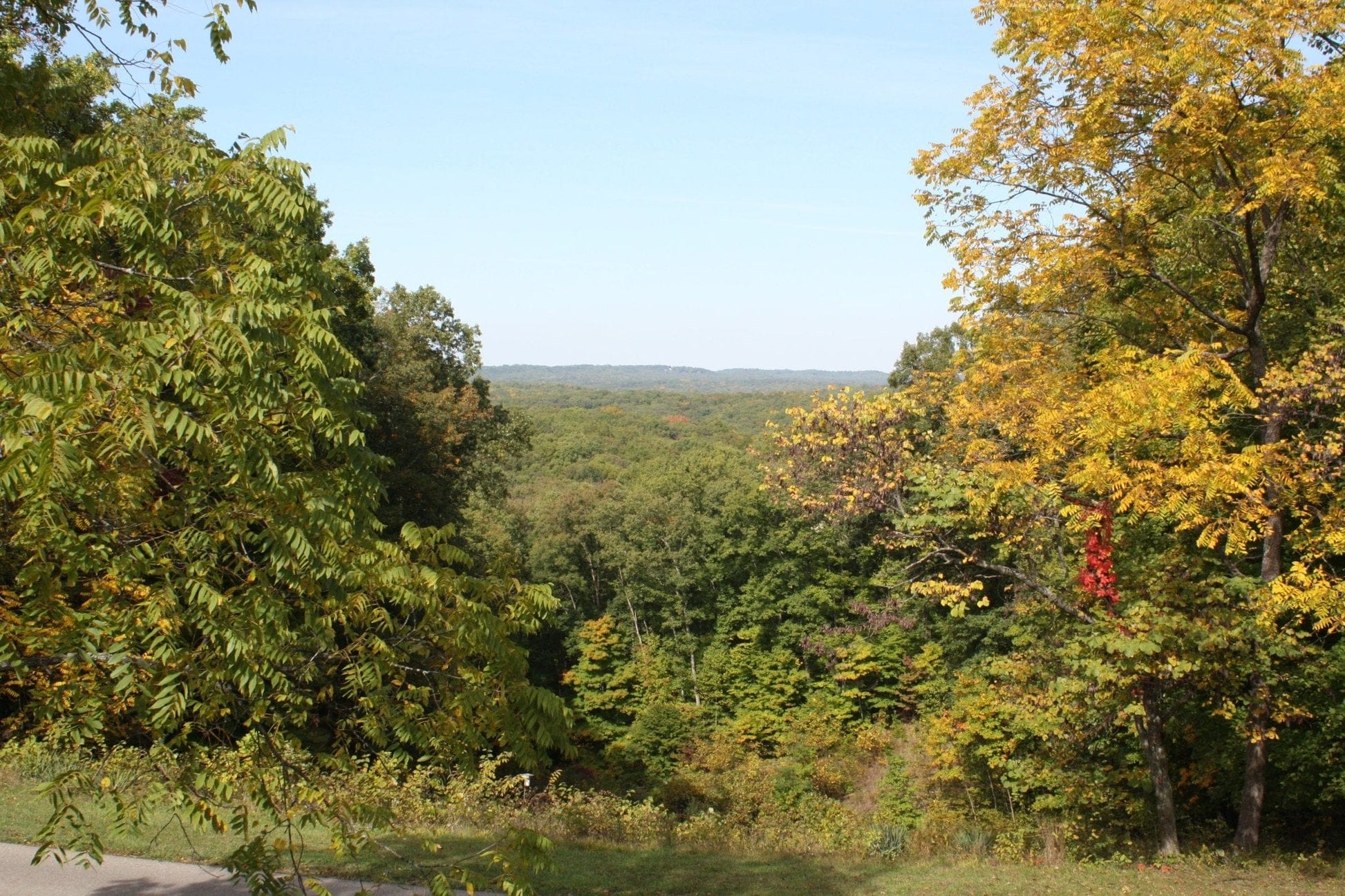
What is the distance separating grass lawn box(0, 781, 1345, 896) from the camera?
9.20m

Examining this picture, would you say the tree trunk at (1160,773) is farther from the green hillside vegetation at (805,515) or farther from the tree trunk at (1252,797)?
the tree trunk at (1252,797)

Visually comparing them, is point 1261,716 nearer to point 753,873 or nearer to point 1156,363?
point 1156,363

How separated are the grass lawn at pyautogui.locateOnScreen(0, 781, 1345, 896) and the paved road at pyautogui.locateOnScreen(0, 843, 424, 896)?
219mm

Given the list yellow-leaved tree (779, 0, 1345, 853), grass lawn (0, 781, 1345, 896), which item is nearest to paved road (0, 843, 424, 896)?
grass lawn (0, 781, 1345, 896)

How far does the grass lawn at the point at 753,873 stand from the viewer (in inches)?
362

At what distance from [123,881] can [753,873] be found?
6.03 m

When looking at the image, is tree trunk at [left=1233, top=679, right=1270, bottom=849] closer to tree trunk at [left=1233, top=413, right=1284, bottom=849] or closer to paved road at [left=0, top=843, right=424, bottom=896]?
tree trunk at [left=1233, top=413, right=1284, bottom=849]

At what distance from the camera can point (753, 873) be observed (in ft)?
33.6

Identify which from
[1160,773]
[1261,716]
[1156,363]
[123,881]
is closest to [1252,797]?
[1160,773]

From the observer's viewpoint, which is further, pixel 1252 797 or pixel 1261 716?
pixel 1252 797

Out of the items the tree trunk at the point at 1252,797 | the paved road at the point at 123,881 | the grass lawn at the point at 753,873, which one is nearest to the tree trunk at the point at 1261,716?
the tree trunk at the point at 1252,797

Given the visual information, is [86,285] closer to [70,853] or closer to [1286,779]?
[70,853]

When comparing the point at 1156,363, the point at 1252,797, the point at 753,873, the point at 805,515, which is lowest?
the point at 753,873

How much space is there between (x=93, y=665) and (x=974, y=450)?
9.04 meters
